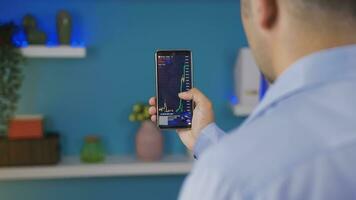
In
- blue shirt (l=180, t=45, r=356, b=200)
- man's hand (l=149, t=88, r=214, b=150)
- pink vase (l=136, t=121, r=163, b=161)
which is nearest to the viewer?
blue shirt (l=180, t=45, r=356, b=200)

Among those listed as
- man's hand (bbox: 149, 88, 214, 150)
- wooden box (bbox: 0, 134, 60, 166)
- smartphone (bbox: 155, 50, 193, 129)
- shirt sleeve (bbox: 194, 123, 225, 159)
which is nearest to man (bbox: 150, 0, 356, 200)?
shirt sleeve (bbox: 194, 123, 225, 159)

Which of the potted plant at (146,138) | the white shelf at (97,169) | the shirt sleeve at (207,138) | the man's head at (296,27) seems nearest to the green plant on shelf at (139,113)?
the potted plant at (146,138)

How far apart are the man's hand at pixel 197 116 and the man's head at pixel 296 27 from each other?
0.58m

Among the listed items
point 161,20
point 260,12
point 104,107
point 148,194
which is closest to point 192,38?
point 161,20

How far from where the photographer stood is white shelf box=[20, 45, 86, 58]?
1.78 metres

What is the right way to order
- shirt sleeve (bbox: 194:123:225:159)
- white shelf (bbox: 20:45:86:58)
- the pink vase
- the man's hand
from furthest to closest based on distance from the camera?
the pink vase
white shelf (bbox: 20:45:86:58)
the man's hand
shirt sleeve (bbox: 194:123:225:159)

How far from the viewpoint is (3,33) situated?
1.78 meters

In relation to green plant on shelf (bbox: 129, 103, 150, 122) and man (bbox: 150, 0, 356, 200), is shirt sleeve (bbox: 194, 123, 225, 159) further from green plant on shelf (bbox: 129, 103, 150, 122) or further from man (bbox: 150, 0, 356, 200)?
green plant on shelf (bbox: 129, 103, 150, 122)

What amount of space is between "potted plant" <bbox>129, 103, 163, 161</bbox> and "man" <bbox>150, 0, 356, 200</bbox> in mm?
1421

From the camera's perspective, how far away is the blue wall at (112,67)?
193 cm

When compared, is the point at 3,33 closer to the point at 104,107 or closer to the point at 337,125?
the point at 104,107

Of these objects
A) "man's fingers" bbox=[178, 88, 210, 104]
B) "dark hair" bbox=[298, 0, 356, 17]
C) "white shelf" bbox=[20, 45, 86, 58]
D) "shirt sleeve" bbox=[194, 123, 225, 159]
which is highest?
"dark hair" bbox=[298, 0, 356, 17]

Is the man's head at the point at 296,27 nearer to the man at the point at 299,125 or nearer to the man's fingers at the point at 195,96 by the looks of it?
the man at the point at 299,125

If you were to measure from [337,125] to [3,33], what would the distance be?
1561 mm
